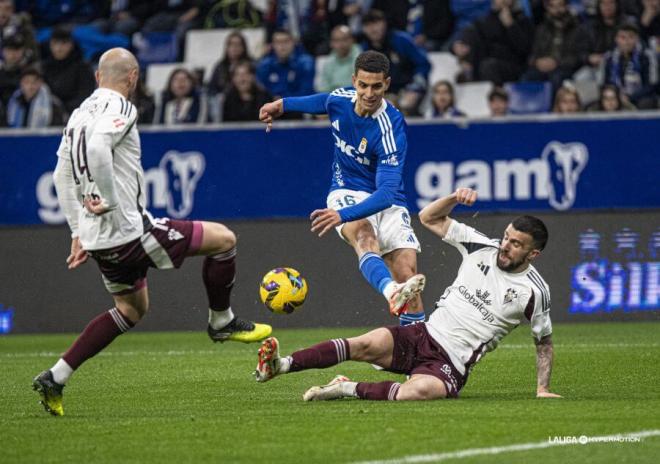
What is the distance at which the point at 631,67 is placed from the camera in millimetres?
16734

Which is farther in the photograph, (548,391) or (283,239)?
(283,239)

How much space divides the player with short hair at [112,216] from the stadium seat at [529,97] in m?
9.48

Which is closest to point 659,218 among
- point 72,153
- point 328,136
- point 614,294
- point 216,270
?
point 614,294

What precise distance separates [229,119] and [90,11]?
17.4ft

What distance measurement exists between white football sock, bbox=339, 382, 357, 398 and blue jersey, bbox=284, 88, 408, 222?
138cm

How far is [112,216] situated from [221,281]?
0.94 metres

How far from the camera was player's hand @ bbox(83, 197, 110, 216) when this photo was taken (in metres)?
7.85

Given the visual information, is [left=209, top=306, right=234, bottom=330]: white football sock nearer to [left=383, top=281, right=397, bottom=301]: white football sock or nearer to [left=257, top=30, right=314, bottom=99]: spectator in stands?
[left=383, top=281, right=397, bottom=301]: white football sock

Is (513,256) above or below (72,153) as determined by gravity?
below

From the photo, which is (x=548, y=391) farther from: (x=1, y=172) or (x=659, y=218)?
(x=1, y=172)

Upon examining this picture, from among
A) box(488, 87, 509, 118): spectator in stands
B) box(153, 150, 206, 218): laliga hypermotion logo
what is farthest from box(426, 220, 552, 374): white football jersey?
box(488, 87, 509, 118): spectator in stands

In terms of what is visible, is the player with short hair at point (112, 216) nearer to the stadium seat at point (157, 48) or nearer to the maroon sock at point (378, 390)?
the maroon sock at point (378, 390)

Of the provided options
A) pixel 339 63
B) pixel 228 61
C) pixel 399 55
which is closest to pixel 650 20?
pixel 399 55

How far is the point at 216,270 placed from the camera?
8633 mm
